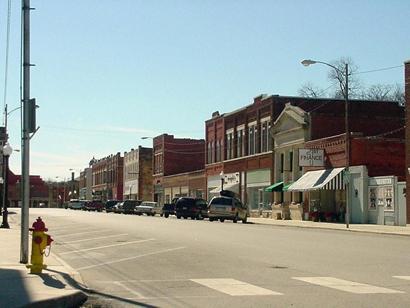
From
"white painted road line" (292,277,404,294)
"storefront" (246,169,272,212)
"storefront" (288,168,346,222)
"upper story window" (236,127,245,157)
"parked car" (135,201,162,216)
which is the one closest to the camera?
"white painted road line" (292,277,404,294)

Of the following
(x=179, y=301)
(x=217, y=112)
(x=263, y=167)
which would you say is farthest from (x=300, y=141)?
(x=179, y=301)

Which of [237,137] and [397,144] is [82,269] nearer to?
[397,144]

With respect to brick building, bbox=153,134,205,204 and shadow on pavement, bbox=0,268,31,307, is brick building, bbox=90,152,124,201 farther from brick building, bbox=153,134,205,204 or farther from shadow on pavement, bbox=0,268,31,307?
shadow on pavement, bbox=0,268,31,307

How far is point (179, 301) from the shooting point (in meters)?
10.4

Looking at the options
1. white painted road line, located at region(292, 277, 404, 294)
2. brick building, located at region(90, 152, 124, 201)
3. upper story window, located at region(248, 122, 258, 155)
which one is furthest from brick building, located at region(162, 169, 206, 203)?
white painted road line, located at region(292, 277, 404, 294)

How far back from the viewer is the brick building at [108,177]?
123938 mm

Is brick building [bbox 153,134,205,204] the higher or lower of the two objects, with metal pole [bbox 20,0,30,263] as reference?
higher

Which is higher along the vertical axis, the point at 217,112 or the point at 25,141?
the point at 217,112

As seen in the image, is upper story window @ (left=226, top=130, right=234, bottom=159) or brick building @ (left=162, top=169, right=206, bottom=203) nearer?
upper story window @ (left=226, top=130, right=234, bottom=159)

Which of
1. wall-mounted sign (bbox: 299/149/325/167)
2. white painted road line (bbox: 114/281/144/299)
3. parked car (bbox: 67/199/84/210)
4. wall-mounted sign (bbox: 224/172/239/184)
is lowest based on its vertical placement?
parked car (bbox: 67/199/84/210)

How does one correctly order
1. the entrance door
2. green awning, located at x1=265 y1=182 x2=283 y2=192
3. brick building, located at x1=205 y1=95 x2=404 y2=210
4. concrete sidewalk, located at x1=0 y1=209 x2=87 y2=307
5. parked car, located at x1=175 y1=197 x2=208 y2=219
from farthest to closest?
the entrance door → green awning, located at x1=265 y1=182 x2=283 y2=192 → parked car, located at x1=175 y1=197 x2=208 y2=219 → brick building, located at x1=205 y1=95 x2=404 y2=210 → concrete sidewalk, located at x1=0 y1=209 x2=87 y2=307

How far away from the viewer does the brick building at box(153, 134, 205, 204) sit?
93.9m

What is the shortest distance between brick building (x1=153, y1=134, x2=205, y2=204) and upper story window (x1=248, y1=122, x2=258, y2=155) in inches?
1168

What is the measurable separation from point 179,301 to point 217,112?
65654mm
